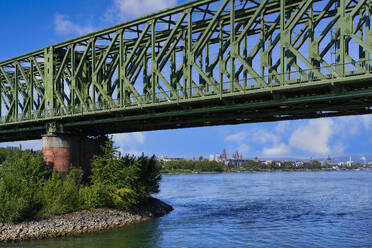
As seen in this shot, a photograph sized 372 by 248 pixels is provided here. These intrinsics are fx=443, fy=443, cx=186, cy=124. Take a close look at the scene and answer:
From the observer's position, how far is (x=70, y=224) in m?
37.1

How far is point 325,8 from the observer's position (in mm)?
32781

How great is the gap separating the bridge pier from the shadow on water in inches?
474

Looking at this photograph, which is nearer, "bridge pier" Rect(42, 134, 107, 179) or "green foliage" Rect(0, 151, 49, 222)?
"green foliage" Rect(0, 151, 49, 222)

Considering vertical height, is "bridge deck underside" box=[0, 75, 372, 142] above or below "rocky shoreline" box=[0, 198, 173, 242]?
above


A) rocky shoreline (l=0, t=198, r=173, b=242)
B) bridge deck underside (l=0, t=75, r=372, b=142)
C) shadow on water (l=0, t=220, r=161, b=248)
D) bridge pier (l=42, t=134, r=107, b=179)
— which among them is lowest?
shadow on water (l=0, t=220, r=161, b=248)

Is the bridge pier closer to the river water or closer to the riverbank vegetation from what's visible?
the riverbank vegetation

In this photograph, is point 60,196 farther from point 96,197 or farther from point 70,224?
point 70,224

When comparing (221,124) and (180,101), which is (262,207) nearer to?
(221,124)

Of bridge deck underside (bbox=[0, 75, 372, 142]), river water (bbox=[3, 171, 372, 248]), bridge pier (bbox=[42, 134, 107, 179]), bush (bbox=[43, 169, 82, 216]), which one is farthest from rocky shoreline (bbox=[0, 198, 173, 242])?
bridge deck underside (bbox=[0, 75, 372, 142])

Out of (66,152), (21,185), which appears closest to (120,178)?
(66,152)

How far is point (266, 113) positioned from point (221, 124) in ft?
26.2

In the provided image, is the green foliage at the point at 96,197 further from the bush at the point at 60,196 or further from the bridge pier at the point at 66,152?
the bridge pier at the point at 66,152

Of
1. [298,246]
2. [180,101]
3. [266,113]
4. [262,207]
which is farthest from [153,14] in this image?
[262,207]

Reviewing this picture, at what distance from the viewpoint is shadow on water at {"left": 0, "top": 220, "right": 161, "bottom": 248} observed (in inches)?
1297
